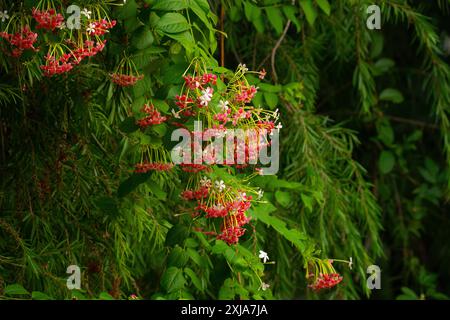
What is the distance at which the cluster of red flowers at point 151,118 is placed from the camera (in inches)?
51.0

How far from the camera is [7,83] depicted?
1.73m

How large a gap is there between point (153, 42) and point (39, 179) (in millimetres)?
518

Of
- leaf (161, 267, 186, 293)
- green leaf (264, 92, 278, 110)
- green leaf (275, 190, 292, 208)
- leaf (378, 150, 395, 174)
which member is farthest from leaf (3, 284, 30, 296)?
leaf (378, 150, 395, 174)

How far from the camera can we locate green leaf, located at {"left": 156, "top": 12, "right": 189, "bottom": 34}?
1.25m

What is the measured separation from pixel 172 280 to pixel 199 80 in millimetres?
391

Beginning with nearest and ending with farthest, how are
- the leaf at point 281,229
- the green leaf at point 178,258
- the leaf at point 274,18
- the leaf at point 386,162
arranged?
the green leaf at point 178,258 → the leaf at point 281,229 → the leaf at point 274,18 → the leaf at point 386,162

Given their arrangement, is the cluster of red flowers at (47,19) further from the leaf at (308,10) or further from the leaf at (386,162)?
the leaf at (386,162)

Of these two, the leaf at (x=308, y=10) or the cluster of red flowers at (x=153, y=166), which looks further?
the leaf at (x=308, y=10)

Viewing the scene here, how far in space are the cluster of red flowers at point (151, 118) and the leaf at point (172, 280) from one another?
0.94 feet

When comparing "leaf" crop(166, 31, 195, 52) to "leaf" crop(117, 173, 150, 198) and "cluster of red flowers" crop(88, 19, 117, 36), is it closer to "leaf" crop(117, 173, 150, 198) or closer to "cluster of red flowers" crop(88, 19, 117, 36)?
"cluster of red flowers" crop(88, 19, 117, 36)

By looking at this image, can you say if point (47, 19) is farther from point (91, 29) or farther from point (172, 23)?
point (172, 23)

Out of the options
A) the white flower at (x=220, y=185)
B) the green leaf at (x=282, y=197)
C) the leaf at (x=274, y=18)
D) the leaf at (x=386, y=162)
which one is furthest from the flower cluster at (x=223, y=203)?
the leaf at (x=386, y=162)

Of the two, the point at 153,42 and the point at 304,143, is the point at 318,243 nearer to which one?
the point at 304,143
